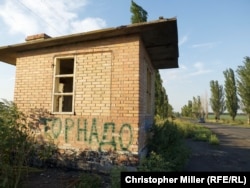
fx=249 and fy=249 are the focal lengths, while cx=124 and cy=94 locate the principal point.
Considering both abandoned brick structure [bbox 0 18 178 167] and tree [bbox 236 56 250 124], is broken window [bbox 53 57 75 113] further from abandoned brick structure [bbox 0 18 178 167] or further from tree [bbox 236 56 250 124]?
tree [bbox 236 56 250 124]

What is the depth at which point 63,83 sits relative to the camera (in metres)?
11.3

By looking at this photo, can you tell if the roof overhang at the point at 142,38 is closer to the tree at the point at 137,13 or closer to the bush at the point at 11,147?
the bush at the point at 11,147

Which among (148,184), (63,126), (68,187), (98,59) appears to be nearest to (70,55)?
(98,59)

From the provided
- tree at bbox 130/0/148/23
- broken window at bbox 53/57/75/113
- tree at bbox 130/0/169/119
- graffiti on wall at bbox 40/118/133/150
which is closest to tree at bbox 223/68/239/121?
tree at bbox 130/0/169/119

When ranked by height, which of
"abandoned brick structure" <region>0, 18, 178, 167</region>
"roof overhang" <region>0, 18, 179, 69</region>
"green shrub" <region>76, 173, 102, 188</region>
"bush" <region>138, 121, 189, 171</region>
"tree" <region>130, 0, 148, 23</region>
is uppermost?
"tree" <region>130, 0, 148, 23</region>

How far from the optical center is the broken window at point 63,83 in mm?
7309

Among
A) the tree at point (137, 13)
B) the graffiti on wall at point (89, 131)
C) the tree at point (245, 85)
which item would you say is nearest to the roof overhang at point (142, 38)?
the graffiti on wall at point (89, 131)

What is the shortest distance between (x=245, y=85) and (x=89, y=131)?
42.1 m

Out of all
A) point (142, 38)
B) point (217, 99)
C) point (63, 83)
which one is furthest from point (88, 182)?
point (217, 99)

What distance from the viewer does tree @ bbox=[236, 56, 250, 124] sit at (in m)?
42.1

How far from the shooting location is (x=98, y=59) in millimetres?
6910

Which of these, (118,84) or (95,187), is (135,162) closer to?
(95,187)

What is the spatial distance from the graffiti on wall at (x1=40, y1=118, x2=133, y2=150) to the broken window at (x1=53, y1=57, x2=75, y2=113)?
1.31 ft

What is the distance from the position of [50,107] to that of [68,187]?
2790mm
